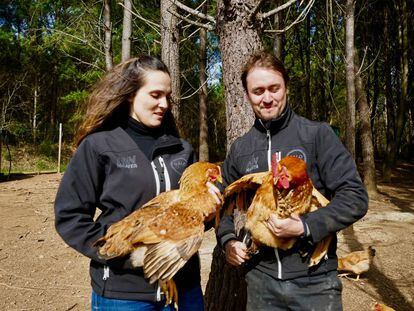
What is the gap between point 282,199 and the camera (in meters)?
2.32

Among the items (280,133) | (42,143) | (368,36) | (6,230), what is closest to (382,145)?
(368,36)

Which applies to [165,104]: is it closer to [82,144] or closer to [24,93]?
[82,144]

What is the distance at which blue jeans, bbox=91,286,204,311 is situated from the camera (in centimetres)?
225

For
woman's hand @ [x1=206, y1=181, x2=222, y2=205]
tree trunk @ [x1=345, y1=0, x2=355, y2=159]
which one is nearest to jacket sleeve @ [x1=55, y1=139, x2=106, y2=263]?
woman's hand @ [x1=206, y1=181, x2=222, y2=205]

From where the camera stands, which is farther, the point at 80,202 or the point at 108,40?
the point at 108,40

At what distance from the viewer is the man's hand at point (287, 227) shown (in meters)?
2.16

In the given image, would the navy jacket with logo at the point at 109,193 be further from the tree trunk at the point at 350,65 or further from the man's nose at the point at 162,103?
the tree trunk at the point at 350,65

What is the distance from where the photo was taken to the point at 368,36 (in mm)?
20703

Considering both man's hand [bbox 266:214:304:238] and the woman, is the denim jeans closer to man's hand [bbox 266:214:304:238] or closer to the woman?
man's hand [bbox 266:214:304:238]

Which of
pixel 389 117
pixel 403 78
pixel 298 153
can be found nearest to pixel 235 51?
pixel 298 153

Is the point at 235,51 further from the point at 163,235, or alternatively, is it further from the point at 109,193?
the point at 163,235

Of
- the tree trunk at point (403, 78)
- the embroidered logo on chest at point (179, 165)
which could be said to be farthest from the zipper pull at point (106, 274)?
the tree trunk at point (403, 78)

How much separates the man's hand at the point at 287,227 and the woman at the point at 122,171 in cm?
67

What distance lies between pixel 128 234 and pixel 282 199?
968mm
